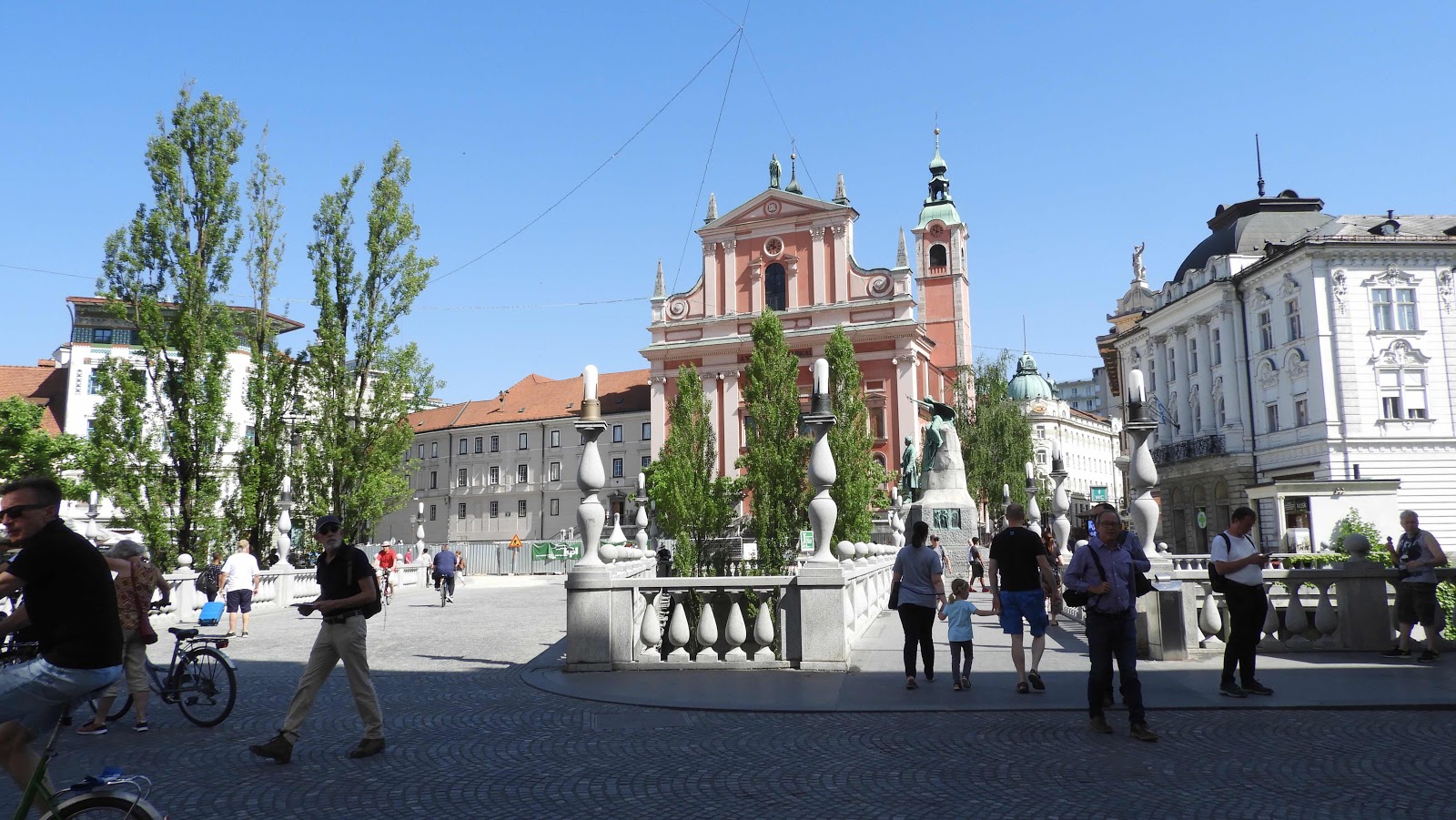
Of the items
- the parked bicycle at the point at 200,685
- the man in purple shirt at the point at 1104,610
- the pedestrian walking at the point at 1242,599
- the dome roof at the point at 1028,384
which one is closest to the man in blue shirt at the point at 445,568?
the parked bicycle at the point at 200,685

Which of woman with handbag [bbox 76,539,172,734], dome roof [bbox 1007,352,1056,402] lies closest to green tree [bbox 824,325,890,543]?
woman with handbag [bbox 76,539,172,734]

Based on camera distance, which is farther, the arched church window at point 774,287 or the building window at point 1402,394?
the arched church window at point 774,287

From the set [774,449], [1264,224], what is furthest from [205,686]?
[1264,224]

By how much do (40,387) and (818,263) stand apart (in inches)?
1764

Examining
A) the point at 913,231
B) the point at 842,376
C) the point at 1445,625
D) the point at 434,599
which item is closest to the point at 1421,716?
the point at 1445,625

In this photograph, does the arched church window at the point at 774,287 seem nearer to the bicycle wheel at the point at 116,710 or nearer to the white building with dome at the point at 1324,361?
the white building with dome at the point at 1324,361

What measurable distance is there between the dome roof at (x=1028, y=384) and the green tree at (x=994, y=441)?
5728 centimetres

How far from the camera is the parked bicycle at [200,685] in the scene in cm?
786

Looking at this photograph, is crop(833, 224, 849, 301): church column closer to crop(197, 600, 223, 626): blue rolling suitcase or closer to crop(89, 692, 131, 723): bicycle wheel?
crop(197, 600, 223, 626): blue rolling suitcase

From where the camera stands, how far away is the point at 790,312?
5750cm

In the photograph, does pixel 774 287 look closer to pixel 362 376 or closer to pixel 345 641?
pixel 362 376

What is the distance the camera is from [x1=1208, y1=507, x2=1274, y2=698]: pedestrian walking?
27.0 feet

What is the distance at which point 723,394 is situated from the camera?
5819 centimetres

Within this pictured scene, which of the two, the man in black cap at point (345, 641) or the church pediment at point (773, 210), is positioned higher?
the church pediment at point (773, 210)
